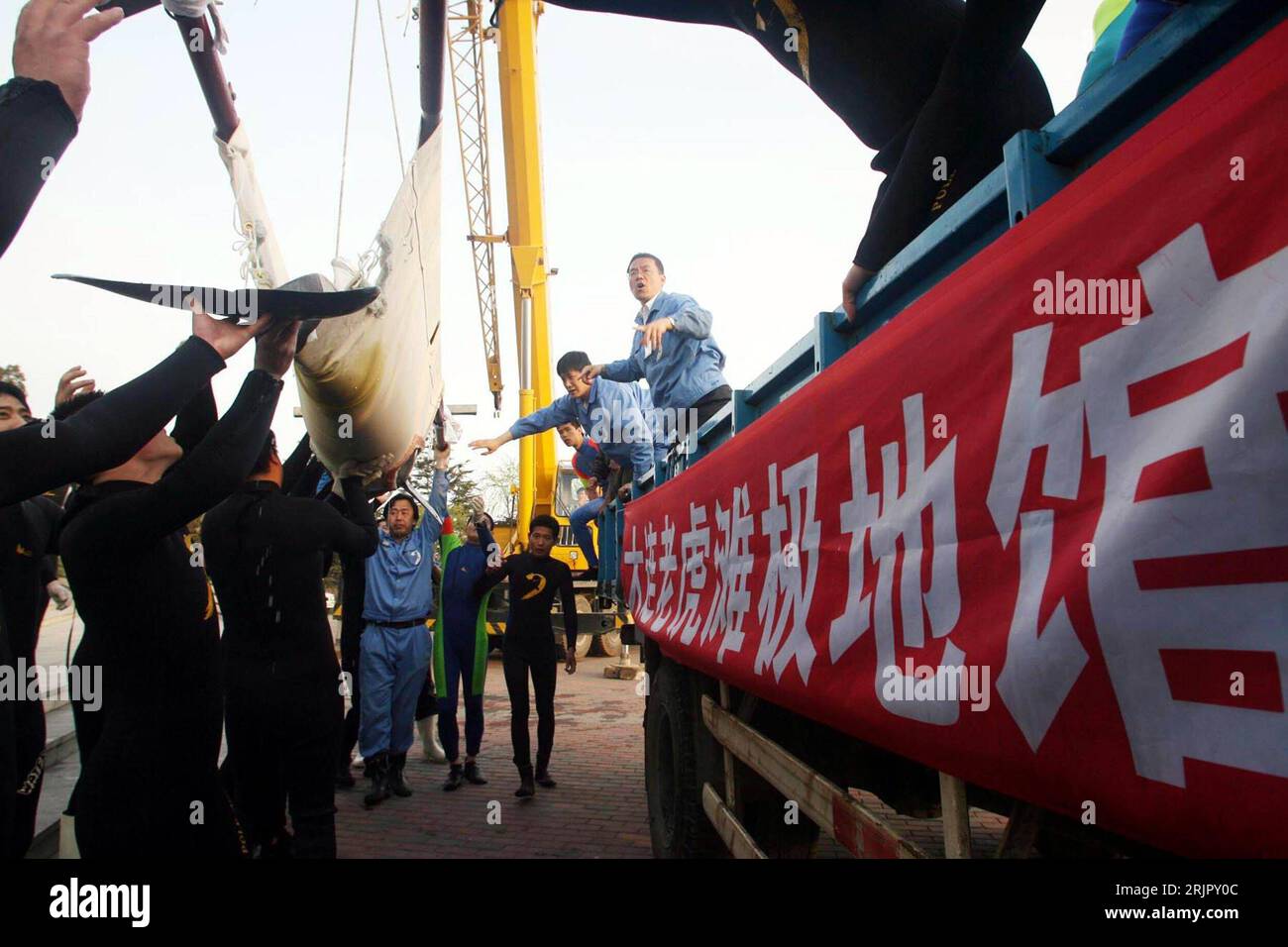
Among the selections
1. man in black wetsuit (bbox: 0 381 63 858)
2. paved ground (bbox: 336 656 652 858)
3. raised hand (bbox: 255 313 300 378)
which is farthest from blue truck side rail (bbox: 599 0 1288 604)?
paved ground (bbox: 336 656 652 858)

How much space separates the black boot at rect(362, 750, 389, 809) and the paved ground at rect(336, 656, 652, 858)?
0.10 metres

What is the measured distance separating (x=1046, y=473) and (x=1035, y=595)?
0.48 feet

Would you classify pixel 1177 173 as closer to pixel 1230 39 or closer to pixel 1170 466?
pixel 1230 39

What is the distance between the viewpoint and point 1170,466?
859mm

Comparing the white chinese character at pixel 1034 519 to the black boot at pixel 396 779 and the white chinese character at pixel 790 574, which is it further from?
the black boot at pixel 396 779

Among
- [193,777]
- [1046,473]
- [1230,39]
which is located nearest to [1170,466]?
[1046,473]

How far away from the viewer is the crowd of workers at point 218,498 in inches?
53.7

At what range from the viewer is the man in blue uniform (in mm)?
5680

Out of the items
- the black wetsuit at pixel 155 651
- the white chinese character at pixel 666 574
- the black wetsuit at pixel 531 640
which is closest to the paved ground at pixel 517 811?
the black wetsuit at pixel 531 640

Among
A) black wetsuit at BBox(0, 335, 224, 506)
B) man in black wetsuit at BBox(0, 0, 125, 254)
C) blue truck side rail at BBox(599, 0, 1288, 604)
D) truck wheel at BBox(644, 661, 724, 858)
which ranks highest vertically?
man in black wetsuit at BBox(0, 0, 125, 254)

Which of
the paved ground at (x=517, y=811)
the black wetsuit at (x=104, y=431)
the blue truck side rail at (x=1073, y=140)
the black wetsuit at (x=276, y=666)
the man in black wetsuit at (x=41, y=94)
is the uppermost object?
the man in black wetsuit at (x=41, y=94)

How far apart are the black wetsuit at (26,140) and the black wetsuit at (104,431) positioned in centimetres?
3

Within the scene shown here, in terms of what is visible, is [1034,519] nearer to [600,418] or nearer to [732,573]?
[732,573]

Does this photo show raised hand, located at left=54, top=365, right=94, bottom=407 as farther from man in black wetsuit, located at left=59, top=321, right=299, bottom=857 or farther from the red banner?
the red banner
